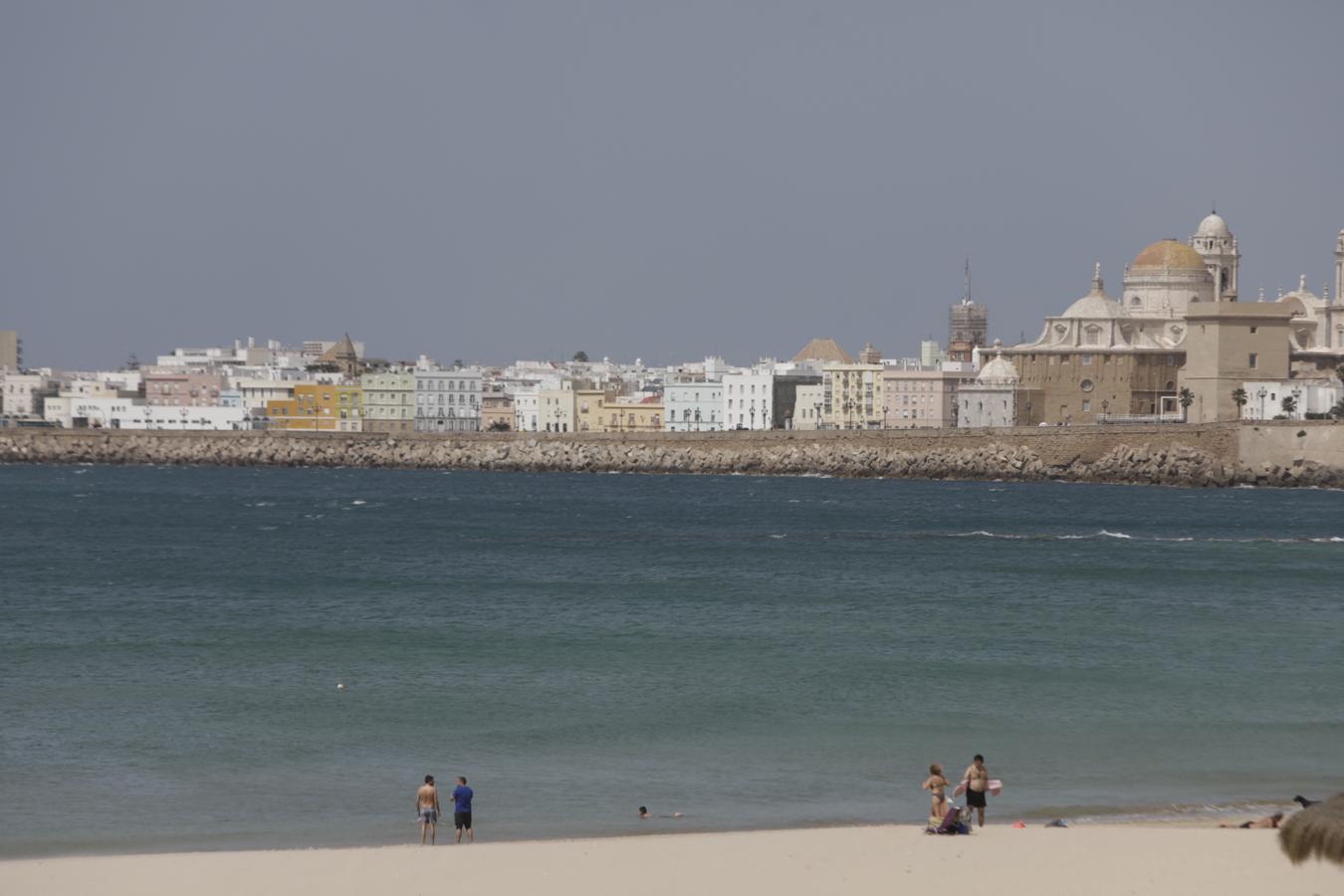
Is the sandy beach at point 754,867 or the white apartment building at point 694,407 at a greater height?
the white apartment building at point 694,407

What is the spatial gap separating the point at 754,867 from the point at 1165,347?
328 ft

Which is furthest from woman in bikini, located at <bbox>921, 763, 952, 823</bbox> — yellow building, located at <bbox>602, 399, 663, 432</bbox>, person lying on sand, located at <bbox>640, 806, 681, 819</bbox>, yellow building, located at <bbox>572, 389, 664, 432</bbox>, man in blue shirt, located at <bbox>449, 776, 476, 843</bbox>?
yellow building, located at <bbox>602, 399, 663, 432</bbox>

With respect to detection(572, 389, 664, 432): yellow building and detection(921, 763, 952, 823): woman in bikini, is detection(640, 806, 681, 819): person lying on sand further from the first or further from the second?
detection(572, 389, 664, 432): yellow building

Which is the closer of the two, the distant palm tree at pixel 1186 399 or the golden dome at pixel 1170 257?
the distant palm tree at pixel 1186 399

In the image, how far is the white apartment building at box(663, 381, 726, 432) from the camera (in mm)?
125938

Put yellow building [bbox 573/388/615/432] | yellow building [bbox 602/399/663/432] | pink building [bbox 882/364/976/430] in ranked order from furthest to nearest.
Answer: yellow building [bbox 573/388/615/432], yellow building [bbox 602/399/663/432], pink building [bbox 882/364/976/430]

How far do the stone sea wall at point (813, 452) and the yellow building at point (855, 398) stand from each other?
62.7 feet

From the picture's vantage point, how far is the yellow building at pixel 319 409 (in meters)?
133

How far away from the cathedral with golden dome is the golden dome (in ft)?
0.20

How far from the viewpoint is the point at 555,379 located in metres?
146

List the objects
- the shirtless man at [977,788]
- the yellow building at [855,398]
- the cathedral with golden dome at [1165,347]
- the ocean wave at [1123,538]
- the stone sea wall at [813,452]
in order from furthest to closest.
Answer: the yellow building at [855,398] < the cathedral with golden dome at [1165,347] < the stone sea wall at [813,452] < the ocean wave at [1123,538] < the shirtless man at [977,788]

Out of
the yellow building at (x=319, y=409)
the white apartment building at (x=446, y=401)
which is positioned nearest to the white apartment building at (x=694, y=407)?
the white apartment building at (x=446, y=401)

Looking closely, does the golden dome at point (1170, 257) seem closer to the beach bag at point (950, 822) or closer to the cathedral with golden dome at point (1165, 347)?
the cathedral with golden dome at point (1165, 347)

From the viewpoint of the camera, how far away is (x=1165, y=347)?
370ft
